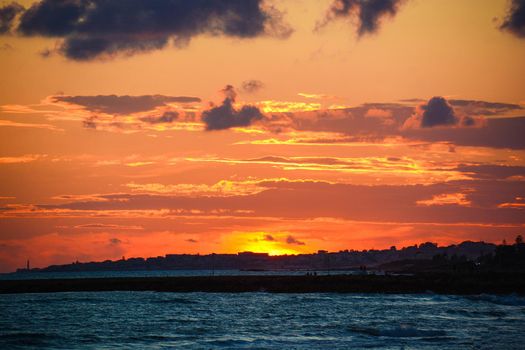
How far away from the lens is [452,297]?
101m

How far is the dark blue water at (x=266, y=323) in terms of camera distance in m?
51.4

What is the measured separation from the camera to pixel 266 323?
64.8m

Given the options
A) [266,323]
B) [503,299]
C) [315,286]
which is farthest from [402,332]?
[315,286]

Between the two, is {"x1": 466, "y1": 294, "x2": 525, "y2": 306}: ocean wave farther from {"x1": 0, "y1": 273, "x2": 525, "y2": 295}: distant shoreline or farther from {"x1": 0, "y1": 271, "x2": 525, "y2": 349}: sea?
{"x1": 0, "y1": 273, "x2": 525, "y2": 295}: distant shoreline

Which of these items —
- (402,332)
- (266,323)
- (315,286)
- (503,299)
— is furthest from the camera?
(315,286)

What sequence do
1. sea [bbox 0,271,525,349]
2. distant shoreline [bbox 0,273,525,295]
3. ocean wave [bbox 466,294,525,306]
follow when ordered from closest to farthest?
sea [bbox 0,271,525,349]
ocean wave [bbox 466,294,525,306]
distant shoreline [bbox 0,273,525,295]

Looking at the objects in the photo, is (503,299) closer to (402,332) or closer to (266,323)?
(402,332)

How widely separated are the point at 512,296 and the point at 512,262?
11130 cm

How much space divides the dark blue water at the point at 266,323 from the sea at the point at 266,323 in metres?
0.07

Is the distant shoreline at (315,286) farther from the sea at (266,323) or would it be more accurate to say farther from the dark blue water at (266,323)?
the dark blue water at (266,323)

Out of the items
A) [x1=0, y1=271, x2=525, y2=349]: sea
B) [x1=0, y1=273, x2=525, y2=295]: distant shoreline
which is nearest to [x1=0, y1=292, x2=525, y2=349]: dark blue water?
[x1=0, y1=271, x2=525, y2=349]: sea

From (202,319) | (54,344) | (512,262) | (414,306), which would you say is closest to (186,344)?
(54,344)

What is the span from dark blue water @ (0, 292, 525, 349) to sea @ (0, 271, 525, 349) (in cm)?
7

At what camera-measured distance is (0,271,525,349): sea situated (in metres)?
51.3
